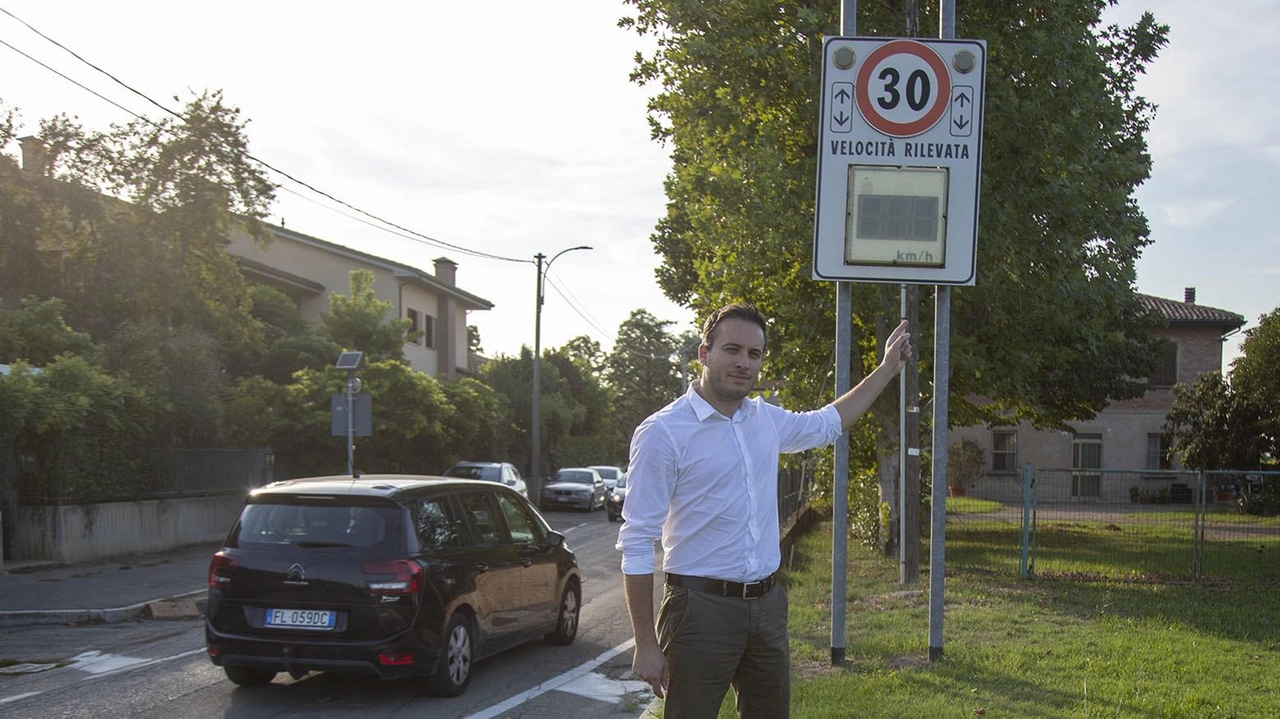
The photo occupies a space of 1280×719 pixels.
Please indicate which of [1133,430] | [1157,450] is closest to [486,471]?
[1133,430]

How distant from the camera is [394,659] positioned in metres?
7.65

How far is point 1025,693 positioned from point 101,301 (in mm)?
21412

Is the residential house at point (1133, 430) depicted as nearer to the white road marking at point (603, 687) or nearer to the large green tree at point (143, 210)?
the large green tree at point (143, 210)

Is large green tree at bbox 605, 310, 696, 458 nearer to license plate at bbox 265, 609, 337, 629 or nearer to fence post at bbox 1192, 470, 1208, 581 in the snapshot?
fence post at bbox 1192, 470, 1208, 581

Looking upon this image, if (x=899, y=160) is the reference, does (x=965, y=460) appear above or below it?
below

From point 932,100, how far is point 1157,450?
37.1 meters

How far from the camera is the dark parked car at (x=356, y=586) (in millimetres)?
7688

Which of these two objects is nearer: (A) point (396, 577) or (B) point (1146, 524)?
(A) point (396, 577)

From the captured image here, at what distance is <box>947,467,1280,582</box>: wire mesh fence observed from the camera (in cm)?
1429

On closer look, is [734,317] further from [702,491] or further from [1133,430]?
[1133,430]

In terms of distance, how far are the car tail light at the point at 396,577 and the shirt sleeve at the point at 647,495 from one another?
167 inches

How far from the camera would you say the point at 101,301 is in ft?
77.4

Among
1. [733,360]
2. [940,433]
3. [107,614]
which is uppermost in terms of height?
[733,360]

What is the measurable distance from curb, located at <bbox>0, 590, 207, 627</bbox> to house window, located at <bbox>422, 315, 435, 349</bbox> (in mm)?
30660
